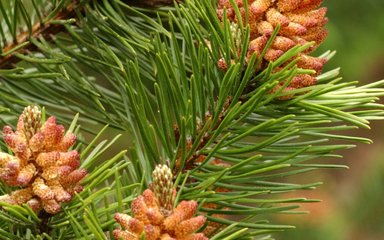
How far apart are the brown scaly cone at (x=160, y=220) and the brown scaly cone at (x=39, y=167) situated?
5cm

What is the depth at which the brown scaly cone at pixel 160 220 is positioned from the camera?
1.64ft

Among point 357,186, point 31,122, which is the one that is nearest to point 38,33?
point 31,122

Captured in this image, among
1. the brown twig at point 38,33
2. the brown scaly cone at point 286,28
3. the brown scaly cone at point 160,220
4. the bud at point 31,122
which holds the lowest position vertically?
the brown scaly cone at point 160,220

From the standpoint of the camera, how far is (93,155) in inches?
24.0

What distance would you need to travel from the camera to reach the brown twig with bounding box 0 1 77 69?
75cm

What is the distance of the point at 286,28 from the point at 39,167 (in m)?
0.21

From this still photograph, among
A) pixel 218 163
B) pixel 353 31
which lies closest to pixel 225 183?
pixel 218 163

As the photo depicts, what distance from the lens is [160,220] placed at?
0.50 metres

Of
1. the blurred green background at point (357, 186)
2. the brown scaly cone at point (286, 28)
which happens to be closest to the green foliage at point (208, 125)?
the brown scaly cone at point (286, 28)

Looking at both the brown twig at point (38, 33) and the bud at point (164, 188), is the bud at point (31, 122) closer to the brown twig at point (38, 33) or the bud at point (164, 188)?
the bud at point (164, 188)

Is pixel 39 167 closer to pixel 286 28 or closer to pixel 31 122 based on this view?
pixel 31 122

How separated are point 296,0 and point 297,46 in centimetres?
5

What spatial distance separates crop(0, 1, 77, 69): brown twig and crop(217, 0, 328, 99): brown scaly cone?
21 cm

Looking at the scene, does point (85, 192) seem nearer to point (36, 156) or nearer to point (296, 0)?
point (36, 156)
